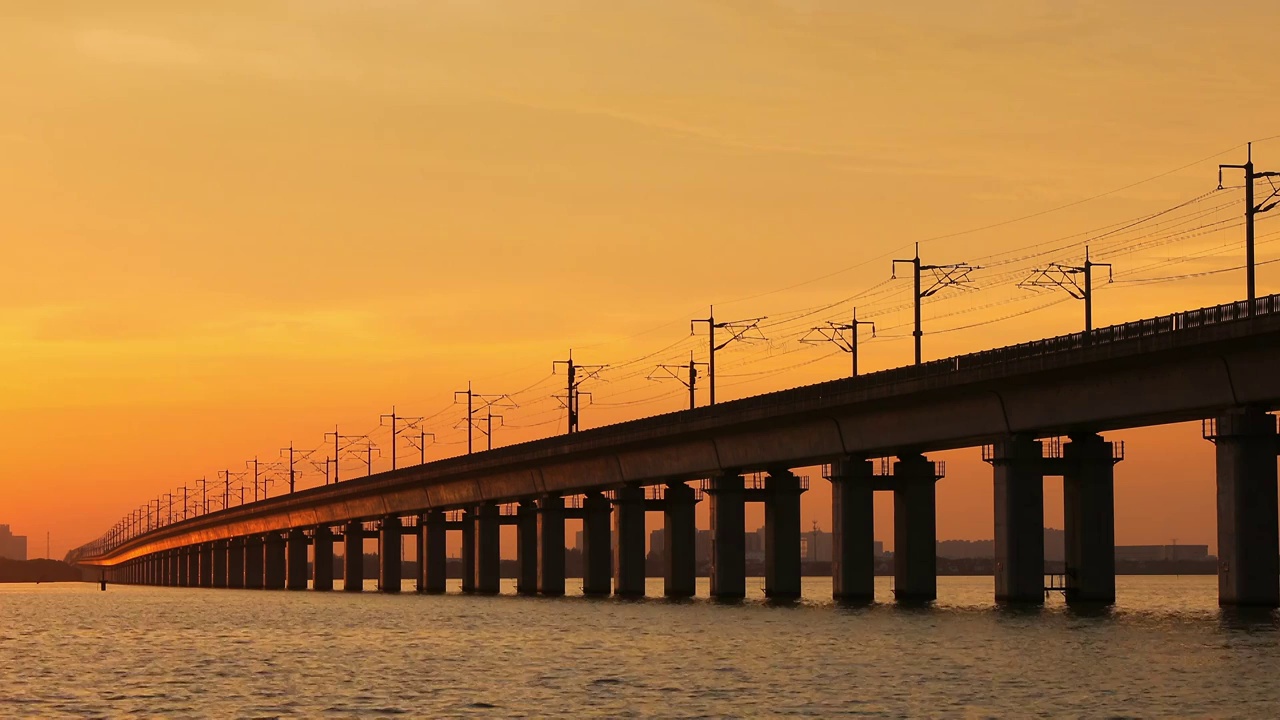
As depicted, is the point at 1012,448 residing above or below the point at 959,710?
above

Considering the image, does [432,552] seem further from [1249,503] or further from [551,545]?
[1249,503]

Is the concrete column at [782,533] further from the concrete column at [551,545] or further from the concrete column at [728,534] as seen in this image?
the concrete column at [551,545]

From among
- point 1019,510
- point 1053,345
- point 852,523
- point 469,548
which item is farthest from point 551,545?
point 1053,345

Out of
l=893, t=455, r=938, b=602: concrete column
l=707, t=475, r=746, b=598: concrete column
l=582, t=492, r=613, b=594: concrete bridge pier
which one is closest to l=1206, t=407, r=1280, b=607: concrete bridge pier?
l=893, t=455, r=938, b=602: concrete column

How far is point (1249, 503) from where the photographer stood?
7844 cm

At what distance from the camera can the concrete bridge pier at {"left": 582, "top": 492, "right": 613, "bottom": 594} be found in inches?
6078

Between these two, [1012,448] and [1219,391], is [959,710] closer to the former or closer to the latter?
[1219,391]

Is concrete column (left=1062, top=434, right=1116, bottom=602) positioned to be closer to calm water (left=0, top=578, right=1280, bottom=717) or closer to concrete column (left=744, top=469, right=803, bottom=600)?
calm water (left=0, top=578, right=1280, bottom=717)

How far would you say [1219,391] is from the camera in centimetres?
7894

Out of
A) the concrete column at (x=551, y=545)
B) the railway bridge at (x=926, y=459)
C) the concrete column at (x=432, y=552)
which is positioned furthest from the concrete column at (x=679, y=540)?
the concrete column at (x=432, y=552)

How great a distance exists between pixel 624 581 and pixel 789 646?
74.4 m

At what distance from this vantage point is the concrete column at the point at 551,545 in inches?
6166

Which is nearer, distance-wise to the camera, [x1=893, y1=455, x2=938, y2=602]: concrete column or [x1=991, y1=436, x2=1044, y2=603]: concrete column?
[x1=991, y1=436, x2=1044, y2=603]: concrete column

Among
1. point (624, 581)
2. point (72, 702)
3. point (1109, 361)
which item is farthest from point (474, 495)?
point (72, 702)
